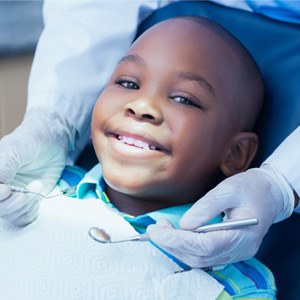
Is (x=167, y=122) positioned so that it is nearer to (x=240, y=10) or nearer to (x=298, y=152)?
(x=298, y=152)

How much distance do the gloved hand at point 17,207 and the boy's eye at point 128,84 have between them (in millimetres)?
273

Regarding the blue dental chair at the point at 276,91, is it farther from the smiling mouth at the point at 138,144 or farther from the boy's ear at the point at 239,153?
the smiling mouth at the point at 138,144

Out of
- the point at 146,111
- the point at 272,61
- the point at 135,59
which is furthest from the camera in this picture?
the point at 272,61

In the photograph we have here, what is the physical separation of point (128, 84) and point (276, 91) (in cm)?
30

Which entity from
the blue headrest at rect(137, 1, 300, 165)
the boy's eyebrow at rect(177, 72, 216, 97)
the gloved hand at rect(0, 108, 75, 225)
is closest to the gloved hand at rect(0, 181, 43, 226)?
the gloved hand at rect(0, 108, 75, 225)

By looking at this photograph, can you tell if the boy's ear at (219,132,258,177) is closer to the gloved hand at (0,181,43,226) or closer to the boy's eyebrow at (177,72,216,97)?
the boy's eyebrow at (177,72,216,97)

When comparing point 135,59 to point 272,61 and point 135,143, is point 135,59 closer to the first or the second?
point 135,143

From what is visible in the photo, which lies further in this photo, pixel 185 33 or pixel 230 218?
pixel 185 33

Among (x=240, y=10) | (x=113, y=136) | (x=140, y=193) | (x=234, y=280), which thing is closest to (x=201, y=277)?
(x=234, y=280)

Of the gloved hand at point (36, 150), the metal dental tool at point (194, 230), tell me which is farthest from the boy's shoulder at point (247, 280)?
the gloved hand at point (36, 150)

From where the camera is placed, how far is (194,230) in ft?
3.21

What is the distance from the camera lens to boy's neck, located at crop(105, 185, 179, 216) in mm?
1175

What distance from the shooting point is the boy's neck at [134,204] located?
1.17 m

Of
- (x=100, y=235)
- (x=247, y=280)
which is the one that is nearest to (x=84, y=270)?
(x=100, y=235)
